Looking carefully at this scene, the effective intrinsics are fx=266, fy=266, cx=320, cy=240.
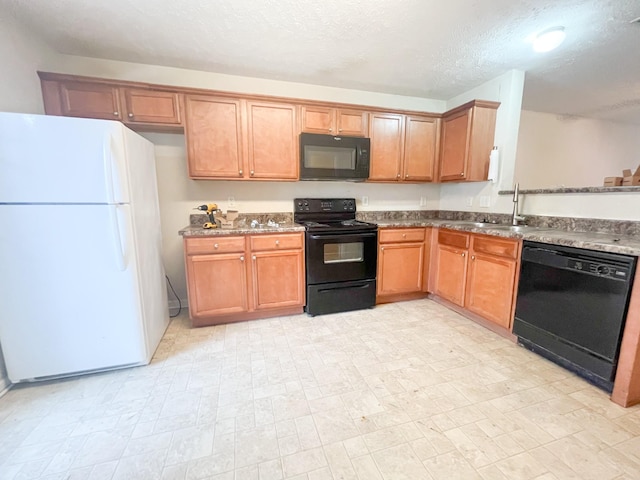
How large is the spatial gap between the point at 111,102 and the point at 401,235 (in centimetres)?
302

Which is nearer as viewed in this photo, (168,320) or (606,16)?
(606,16)

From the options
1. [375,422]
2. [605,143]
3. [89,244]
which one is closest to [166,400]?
[89,244]

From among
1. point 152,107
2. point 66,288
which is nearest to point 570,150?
point 152,107

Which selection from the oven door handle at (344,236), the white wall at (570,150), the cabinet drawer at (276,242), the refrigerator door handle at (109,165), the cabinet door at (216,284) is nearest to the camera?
the refrigerator door handle at (109,165)

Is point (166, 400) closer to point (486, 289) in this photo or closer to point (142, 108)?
point (142, 108)

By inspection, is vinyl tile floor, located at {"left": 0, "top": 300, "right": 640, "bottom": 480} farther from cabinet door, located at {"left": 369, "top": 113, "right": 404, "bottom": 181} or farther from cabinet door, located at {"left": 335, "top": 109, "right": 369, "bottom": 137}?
cabinet door, located at {"left": 335, "top": 109, "right": 369, "bottom": 137}

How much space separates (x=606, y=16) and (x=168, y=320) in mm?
4229

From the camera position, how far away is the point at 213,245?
2.41m

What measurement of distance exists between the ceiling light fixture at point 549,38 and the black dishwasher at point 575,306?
4.88 feet

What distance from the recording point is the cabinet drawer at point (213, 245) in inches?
93.2

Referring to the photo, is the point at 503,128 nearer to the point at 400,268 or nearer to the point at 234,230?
the point at 400,268

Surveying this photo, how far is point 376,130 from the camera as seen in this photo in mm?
2994

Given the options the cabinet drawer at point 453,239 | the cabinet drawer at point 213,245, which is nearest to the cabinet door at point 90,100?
the cabinet drawer at point 213,245

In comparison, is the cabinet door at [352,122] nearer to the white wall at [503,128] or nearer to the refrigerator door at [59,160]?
the white wall at [503,128]
